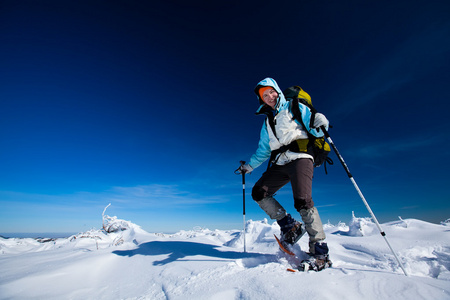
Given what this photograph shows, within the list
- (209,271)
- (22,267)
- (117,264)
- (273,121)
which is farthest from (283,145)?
(22,267)

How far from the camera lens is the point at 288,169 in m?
3.16

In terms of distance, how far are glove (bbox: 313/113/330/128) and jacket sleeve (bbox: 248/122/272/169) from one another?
39.5 inches

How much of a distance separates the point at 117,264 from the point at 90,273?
41 cm

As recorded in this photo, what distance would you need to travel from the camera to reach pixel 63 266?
302 cm

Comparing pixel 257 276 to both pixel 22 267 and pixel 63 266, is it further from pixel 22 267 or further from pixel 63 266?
pixel 22 267

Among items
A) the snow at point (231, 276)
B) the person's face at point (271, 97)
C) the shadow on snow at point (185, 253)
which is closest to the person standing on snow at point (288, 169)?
the person's face at point (271, 97)

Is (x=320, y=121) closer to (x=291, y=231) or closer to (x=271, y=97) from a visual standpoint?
(x=271, y=97)

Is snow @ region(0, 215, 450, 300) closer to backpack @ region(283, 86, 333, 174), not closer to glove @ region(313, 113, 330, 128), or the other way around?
backpack @ region(283, 86, 333, 174)

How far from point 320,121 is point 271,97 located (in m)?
1.21

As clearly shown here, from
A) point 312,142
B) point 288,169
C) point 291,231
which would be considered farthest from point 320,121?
point 291,231

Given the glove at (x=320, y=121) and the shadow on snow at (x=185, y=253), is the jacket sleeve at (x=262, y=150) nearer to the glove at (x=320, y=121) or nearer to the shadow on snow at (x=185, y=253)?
the glove at (x=320, y=121)

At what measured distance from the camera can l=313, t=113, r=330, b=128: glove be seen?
2830mm

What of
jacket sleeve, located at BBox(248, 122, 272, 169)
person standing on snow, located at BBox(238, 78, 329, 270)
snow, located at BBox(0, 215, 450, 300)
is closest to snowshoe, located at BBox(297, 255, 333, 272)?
person standing on snow, located at BBox(238, 78, 329, 270)

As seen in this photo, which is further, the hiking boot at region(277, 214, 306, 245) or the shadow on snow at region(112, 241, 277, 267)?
the hiking boot at region(277, 214, 306, 245)
